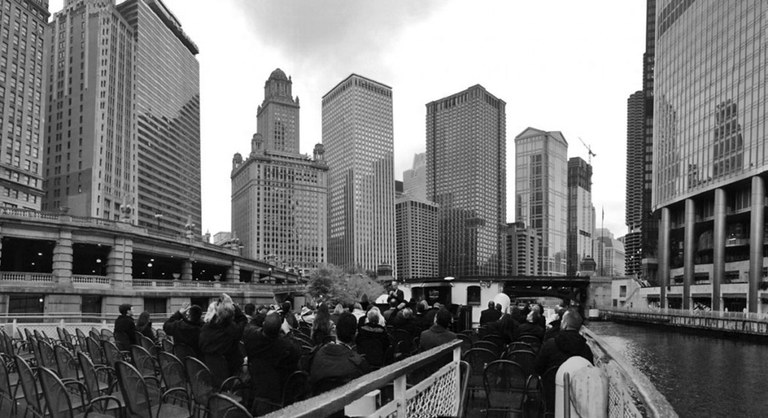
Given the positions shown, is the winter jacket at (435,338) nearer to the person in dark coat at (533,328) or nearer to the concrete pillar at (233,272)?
the person in dark coat at (533,328)

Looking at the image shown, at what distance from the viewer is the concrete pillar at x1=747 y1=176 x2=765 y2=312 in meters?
55.3

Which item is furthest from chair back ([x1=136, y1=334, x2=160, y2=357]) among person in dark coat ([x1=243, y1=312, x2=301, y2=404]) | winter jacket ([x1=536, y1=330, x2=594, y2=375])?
winter jacket ([x1=536, y1=330, x2=594, y2=375])

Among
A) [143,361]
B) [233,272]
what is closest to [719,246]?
[233,272]

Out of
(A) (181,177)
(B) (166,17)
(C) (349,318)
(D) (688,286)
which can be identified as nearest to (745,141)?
(D) (688,286)

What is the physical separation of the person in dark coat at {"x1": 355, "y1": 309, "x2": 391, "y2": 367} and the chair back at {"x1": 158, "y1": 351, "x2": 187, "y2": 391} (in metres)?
2.63

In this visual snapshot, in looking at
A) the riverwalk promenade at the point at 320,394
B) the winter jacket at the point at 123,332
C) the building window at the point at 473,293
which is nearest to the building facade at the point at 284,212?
the building window at the point at 473,293

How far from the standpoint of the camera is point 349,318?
6.16m

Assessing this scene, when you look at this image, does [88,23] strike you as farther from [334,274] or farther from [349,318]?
[349,318]

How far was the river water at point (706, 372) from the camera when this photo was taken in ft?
61.4

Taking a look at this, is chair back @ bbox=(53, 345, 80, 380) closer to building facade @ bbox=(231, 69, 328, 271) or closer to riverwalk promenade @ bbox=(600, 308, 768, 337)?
riverwalk promenade @ bbox=(600, 308, 768, 337)

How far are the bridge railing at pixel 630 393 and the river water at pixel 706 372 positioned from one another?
5790 millimetres

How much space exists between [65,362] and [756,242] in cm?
6627

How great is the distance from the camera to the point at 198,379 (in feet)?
20.2

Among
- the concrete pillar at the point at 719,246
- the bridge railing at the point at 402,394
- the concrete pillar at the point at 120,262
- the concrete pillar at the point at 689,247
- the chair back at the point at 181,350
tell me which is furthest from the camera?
the concrete pillar at the point at 689,247
